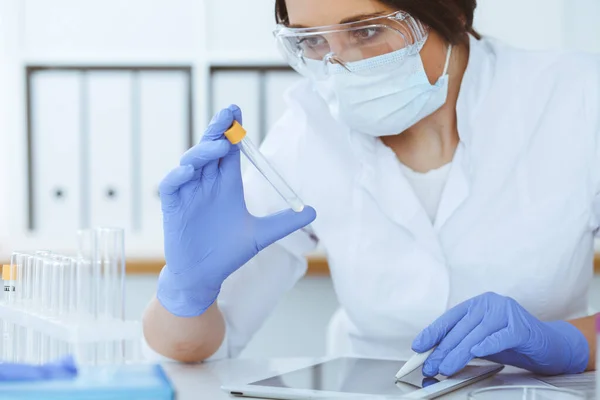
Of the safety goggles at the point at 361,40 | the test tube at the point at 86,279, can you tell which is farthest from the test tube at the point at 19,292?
the safety goggles at the point at 361,40

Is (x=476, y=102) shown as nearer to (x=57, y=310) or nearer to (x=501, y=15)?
(x=57, y=310)

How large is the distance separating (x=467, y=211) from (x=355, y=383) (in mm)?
521

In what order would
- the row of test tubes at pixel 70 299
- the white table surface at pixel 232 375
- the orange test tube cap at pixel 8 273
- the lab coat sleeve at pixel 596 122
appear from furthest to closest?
1. the lab coat sleeve at pixel 596 122
2. the white table surface at pixel 232 375
3. the orange test tube cap at pixel 8 273
4. the row of test tubes at pixel 70 299

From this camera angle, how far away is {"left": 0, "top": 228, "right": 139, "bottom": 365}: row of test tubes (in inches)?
37.2

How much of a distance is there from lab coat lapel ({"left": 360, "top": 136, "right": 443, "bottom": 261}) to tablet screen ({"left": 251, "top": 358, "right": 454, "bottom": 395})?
0.30 m

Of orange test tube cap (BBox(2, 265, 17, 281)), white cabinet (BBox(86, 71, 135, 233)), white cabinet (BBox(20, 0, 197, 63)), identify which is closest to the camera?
orange test tube cap (BBox(2, 265, 17, 281))

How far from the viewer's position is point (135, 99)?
112 inches

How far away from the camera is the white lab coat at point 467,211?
1.50 meters

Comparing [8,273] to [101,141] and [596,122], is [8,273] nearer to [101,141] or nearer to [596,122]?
[596,122]

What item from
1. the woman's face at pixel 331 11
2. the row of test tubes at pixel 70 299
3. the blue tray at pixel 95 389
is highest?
the woman's face at pixel 331 11

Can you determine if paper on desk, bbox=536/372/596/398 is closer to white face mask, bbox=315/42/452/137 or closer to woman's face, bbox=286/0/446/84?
white face mask, bbox=315/42/452/137

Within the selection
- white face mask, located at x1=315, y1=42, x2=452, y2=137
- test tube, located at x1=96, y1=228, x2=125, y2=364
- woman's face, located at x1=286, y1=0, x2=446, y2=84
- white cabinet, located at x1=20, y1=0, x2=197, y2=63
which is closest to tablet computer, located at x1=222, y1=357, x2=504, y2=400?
test tube, located at x1=96, y1=228, x2=125, y2=364

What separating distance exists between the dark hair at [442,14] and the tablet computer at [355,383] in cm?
65

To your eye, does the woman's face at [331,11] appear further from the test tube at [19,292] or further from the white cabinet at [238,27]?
the white cabinet at [238,27]
